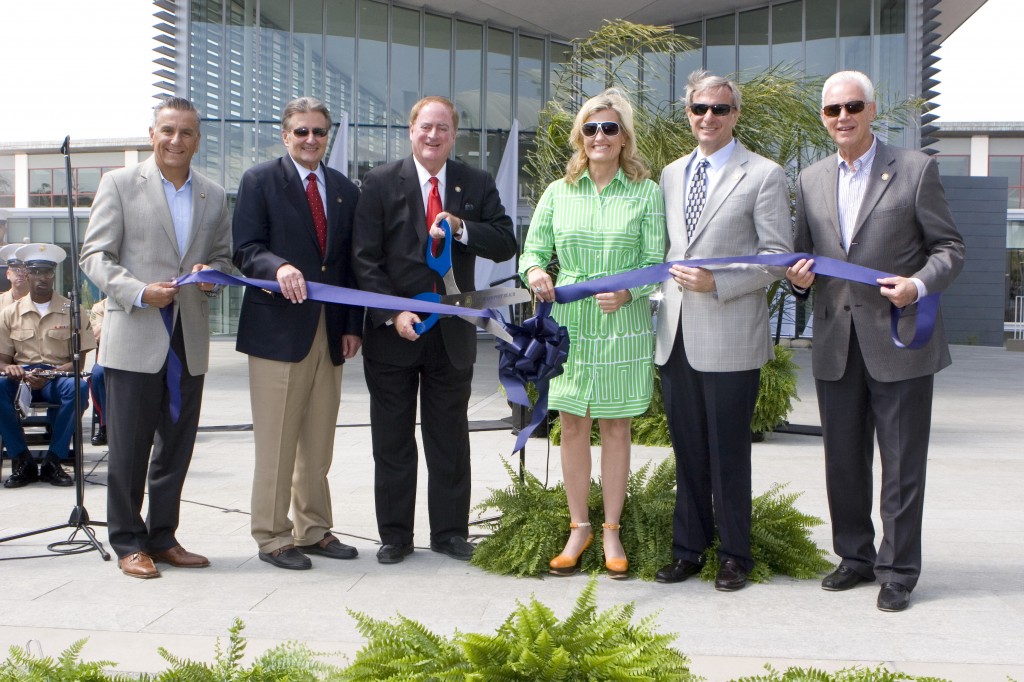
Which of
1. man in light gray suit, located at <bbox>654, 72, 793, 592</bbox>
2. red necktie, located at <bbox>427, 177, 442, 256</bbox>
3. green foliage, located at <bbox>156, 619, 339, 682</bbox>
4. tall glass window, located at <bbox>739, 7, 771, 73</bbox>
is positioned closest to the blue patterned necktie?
man in light gray suit, located at <bbox>654, 72, 793, 592</bbox>

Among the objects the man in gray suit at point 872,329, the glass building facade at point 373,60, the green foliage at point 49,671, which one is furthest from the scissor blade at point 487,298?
the glass building facade at point 373,60

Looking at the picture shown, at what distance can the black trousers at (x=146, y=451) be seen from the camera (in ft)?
15.9

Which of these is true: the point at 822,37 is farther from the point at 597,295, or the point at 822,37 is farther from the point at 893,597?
the point at 893,597

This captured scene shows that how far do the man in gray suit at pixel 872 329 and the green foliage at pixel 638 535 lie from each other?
27 cm

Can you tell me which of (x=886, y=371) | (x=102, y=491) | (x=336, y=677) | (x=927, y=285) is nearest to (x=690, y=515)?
(x=886, y=371)

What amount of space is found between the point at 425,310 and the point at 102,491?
3.73m

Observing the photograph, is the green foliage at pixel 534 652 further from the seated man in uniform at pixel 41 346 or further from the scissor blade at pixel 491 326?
the seated man in uniform at pixel 41 346

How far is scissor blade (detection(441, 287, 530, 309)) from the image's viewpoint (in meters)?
4.73

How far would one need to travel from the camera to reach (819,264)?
4.36 m

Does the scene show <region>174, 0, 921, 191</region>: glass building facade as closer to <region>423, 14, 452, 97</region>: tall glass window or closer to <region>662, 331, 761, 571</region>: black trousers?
<region>423, 14, 452, 97</region>: tall glass window

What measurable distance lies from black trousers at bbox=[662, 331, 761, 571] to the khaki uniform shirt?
538cm

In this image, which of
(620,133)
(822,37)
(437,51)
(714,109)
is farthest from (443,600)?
(437,51)

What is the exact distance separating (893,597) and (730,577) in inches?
26.6

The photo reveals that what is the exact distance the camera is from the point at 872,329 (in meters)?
4.41
